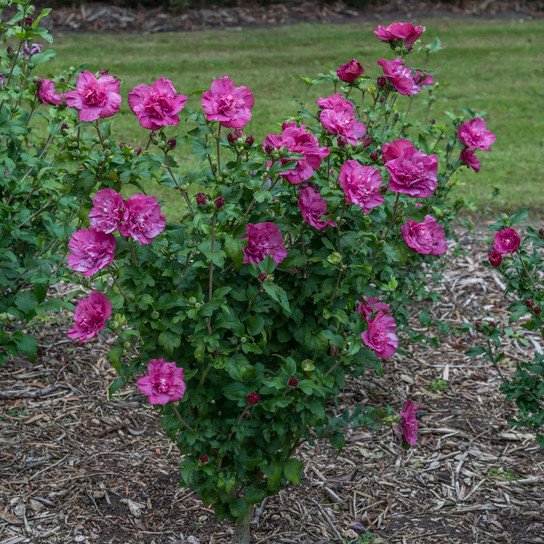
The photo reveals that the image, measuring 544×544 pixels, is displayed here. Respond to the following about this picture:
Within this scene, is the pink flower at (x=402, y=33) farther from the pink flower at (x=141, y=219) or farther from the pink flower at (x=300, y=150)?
the pink flower at (x=141, y=219)

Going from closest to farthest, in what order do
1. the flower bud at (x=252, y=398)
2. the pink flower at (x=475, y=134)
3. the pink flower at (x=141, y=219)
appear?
the pink flower at (x=141, y=219) → the flower bud at (x=252, y=398) → the pink flower at (x=475, y=134)

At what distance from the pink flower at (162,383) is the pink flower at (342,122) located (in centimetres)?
85

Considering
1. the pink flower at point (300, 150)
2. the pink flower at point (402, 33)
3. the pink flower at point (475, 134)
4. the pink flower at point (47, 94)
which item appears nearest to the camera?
the pink flower at point (300, 150)

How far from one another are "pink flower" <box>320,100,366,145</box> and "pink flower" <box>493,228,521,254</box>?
0.78 m

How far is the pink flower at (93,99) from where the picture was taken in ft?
6.42

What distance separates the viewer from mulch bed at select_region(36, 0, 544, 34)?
11.4 m

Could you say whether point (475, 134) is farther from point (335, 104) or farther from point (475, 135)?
point (335, 104)

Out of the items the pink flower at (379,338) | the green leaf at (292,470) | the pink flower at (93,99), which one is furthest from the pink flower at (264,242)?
the green leaf at (292,470)

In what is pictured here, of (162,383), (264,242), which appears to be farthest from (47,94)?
(162,383)

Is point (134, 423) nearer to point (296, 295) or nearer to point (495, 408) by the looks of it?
point (296, 295)

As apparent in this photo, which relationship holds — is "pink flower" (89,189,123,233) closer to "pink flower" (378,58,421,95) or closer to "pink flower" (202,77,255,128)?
"pink flower" (202,77,255,128)

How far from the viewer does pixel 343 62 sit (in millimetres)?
10258

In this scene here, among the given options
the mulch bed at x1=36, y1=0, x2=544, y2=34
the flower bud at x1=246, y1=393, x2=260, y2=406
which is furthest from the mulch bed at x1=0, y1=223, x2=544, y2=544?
the mulch bed at x1=36, y1=0, x2=544, y2=34

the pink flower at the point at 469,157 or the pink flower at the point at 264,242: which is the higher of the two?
the pink flower at the point at 264,242
